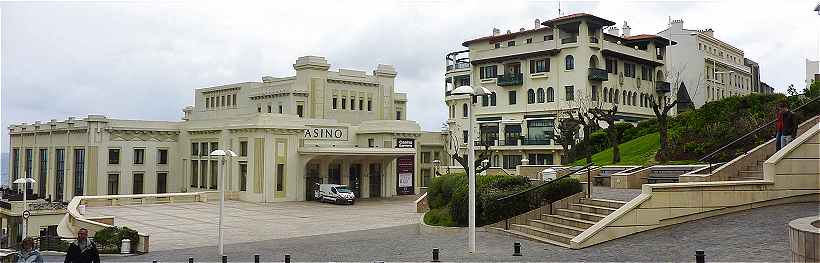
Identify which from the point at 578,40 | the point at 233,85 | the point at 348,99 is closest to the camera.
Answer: the point at 578,40

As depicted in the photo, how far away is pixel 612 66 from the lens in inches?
2366

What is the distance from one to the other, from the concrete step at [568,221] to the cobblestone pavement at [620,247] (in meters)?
1.28

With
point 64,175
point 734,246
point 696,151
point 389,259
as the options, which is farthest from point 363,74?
point 734,246

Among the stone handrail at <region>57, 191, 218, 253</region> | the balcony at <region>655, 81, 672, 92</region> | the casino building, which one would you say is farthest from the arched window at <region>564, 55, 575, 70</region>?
the stone handrail at <region>57, 191, 218, 253</region>

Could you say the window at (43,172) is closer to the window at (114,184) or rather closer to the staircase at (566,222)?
the window at (114,184)

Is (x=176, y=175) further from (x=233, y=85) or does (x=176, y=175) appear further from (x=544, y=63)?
(x=544, y=63)

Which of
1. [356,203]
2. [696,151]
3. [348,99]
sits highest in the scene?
[348,99]

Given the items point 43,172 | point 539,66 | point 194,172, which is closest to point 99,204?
point 194,172

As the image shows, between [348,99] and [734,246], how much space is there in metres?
56.0

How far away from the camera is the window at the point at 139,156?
57.6 m

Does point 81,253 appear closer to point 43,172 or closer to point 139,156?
point 139,156

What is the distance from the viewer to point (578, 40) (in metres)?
57.0

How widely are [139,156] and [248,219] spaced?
2544 centimetres

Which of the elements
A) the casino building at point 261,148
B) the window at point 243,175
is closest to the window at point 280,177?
the casino building at point 261,148
